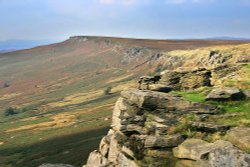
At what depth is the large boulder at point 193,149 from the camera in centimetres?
2178

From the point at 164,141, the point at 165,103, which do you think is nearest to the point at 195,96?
the point at 165,103

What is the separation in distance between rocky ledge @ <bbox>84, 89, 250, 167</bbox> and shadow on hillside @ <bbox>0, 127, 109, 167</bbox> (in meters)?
43.1

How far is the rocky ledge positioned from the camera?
69.7 feet

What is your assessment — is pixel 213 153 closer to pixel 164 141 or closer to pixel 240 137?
pixel 240 137

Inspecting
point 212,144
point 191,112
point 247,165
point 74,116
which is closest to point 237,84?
point 191,112

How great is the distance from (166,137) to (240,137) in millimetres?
4891

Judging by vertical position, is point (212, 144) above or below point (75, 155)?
above

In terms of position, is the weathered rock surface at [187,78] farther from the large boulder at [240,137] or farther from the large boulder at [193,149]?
the large boulder at [240,137]

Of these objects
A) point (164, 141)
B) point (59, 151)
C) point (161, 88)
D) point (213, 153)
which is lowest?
point (59, 151)

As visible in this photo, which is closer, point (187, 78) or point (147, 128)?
point (147, 128)

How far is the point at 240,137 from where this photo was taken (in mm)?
22031

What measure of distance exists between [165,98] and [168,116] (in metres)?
1.57

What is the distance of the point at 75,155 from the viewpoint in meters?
81.5

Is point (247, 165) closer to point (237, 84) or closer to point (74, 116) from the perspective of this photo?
point (237, 84)
